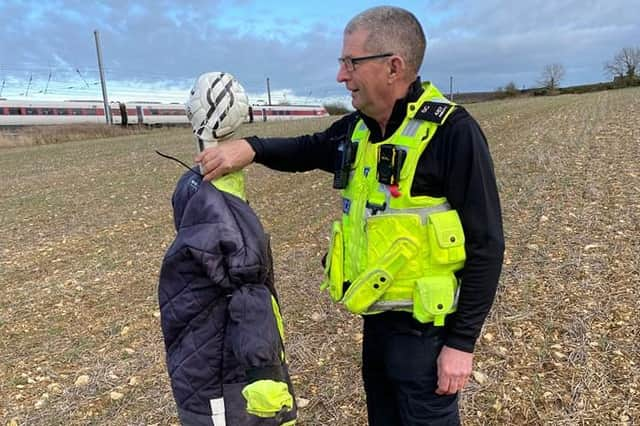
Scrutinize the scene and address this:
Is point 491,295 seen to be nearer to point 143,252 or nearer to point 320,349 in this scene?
point 320,349

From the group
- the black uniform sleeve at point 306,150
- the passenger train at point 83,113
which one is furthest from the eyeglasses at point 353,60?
the passenger train at point 83,113

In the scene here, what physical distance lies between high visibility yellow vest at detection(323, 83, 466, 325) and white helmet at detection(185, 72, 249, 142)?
0.59 meters

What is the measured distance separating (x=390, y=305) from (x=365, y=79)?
0.91 meters

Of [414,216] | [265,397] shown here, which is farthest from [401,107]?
[265,397]

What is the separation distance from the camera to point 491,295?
6.48 feet

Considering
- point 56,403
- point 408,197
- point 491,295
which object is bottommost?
point 56,403

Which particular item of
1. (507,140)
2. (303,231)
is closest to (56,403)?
(303,231)

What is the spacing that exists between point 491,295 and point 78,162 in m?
20.3

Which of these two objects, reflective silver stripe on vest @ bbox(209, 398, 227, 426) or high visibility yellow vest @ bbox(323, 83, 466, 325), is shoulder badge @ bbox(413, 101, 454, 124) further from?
reflective silver stripe on vest @ bbox(209, 398, 227, 426)

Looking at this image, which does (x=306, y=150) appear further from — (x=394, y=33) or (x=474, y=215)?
(x=474, y=215)

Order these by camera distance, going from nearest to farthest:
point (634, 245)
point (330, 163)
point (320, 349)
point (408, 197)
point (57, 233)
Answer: point (408, 197), point (330, 163), point (320, 349), point (634, 245), point (57, 233)

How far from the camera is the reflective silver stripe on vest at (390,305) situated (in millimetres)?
2055

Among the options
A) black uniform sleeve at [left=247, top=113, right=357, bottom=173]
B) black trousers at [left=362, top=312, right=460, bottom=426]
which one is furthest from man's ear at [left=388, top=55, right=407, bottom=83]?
black trousers at [left=362, top=312, right=460, bottom=426]

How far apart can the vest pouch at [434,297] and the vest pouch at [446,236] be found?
0.09m
